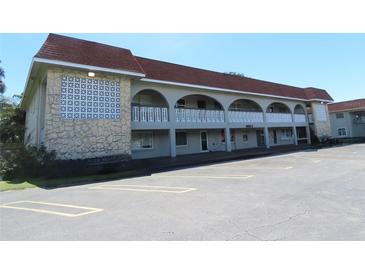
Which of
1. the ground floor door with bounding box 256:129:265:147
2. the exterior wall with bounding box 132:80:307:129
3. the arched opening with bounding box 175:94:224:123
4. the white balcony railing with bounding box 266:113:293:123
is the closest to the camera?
the exterior wall with bounding box 132:80:307:129

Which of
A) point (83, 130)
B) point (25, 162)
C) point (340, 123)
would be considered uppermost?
point (340, 123)

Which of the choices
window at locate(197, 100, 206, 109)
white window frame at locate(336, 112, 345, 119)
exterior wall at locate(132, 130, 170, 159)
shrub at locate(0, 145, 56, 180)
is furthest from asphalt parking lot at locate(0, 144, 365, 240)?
white window frame at locate(336, 112, 345, 119)

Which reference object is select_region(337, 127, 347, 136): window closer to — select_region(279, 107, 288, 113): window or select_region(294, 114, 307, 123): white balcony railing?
select_region(294, 114, 307, 123): white balcony railing

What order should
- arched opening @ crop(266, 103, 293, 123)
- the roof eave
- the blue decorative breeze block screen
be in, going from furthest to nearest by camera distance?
arched opening @ crop(266, 103, 293, 123) → the blue decorative breeze block screen → the roof eave

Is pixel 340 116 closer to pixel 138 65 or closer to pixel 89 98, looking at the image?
pixel 138 65

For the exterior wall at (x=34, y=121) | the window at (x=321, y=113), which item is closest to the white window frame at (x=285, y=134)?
the window at (x=321, y=113)

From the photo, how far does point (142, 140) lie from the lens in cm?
1930

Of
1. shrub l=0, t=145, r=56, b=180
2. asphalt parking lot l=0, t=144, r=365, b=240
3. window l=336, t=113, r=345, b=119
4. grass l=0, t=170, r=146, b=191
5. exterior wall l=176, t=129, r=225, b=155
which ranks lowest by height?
asphalt parking lot l=0, t=144, r=365, b=240

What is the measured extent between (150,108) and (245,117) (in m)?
10.7

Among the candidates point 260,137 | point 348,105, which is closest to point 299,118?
point 260,137

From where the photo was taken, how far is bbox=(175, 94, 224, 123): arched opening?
1928 cm

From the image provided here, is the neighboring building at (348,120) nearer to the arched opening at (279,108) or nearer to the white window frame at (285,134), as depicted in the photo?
the white window frame at (285,134)

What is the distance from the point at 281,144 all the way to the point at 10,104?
126 ft
